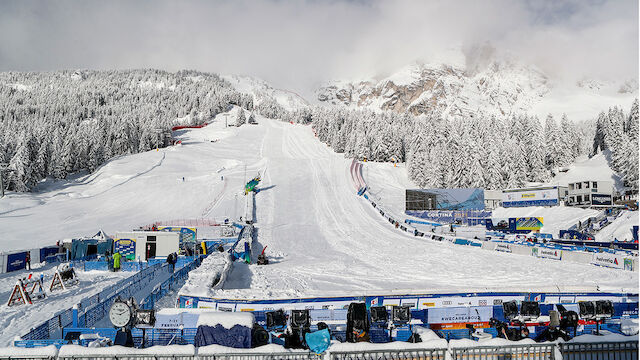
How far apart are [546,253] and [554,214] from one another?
25725 mm

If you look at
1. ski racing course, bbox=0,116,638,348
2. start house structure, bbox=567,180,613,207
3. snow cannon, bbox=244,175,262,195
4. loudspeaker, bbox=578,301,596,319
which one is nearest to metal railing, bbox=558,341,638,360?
loudspeaker, bbox=578,301,596,319

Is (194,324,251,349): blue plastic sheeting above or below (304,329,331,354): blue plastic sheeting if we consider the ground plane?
below

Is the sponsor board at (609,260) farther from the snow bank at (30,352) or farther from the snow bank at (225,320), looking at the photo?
the snow bank at (30,352)

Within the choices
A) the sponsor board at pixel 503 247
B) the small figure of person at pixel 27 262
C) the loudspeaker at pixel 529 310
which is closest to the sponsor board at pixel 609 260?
the sponsor board at pixel 503 247

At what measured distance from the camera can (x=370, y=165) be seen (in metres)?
77.8

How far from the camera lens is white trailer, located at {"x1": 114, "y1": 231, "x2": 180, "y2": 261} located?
26.8 metres

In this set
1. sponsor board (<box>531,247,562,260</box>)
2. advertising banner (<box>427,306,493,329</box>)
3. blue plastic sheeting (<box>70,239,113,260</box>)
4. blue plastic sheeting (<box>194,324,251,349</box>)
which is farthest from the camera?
blue plastic sheeting (<box>70,239,113,260</box>)

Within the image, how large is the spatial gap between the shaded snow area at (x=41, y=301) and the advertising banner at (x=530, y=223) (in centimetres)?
3710

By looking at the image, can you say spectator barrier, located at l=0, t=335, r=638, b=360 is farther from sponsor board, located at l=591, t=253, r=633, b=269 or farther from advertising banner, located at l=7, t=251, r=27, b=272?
advertising banner, located at l=7, t=251, r=27, b=272

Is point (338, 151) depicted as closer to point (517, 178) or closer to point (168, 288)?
point (517, 178)

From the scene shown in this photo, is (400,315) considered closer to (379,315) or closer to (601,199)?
(379,315)

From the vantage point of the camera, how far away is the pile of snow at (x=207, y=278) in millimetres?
12658

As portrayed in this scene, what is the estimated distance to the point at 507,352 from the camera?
5.89m

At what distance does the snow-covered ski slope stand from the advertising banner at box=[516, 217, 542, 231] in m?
14.7
